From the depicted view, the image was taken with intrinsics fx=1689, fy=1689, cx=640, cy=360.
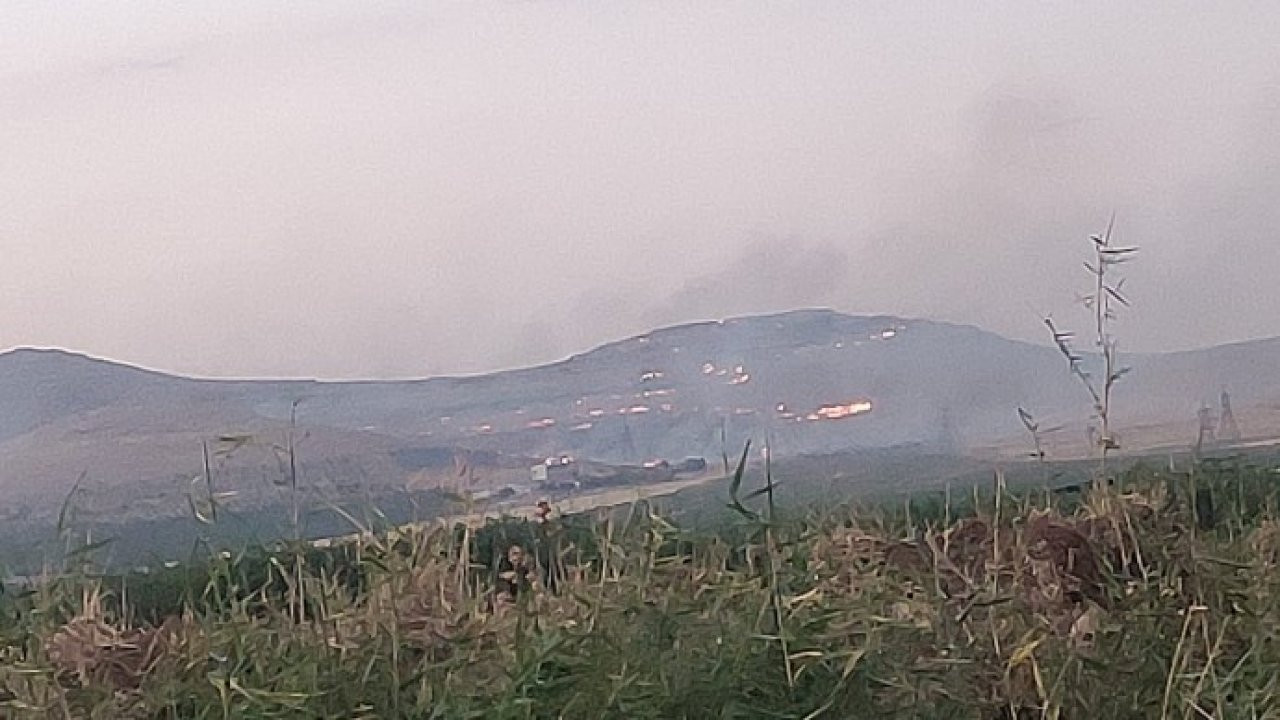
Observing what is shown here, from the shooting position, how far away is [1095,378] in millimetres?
2945

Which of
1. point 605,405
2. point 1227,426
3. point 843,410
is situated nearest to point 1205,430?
point 1227,426

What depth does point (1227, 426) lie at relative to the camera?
353 centimetres

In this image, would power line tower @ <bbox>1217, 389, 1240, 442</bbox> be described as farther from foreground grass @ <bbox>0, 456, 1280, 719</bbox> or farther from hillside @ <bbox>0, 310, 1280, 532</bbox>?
foreground grass @ <bbox>0, 456, 1280, 719</bbox>

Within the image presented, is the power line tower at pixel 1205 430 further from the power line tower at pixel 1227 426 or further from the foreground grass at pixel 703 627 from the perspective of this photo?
the foreground grass at pixel 703 627

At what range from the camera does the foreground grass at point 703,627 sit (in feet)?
7.56

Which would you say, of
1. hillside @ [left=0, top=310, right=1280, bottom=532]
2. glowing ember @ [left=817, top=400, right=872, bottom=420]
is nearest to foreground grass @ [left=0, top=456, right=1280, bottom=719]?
hillside @ [left=0, top=310, right=1280, bottom=532]

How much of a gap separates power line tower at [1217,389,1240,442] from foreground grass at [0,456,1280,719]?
45cm

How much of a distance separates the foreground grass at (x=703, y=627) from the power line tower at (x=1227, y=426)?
1.47ft

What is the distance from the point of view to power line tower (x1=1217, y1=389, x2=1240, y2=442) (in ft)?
11.5

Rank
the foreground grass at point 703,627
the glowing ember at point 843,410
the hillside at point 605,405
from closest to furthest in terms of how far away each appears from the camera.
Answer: the foreground grass at point 703,627 < the hillside at point 605,405 < the glowing ember at point 843,410

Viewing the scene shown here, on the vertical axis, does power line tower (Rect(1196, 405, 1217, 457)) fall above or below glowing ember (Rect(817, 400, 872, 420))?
below

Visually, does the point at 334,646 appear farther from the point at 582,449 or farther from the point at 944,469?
the point at 944,469

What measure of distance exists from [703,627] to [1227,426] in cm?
161

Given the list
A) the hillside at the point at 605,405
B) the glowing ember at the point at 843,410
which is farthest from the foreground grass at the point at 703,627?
the glowing ember at the point at 843,410
